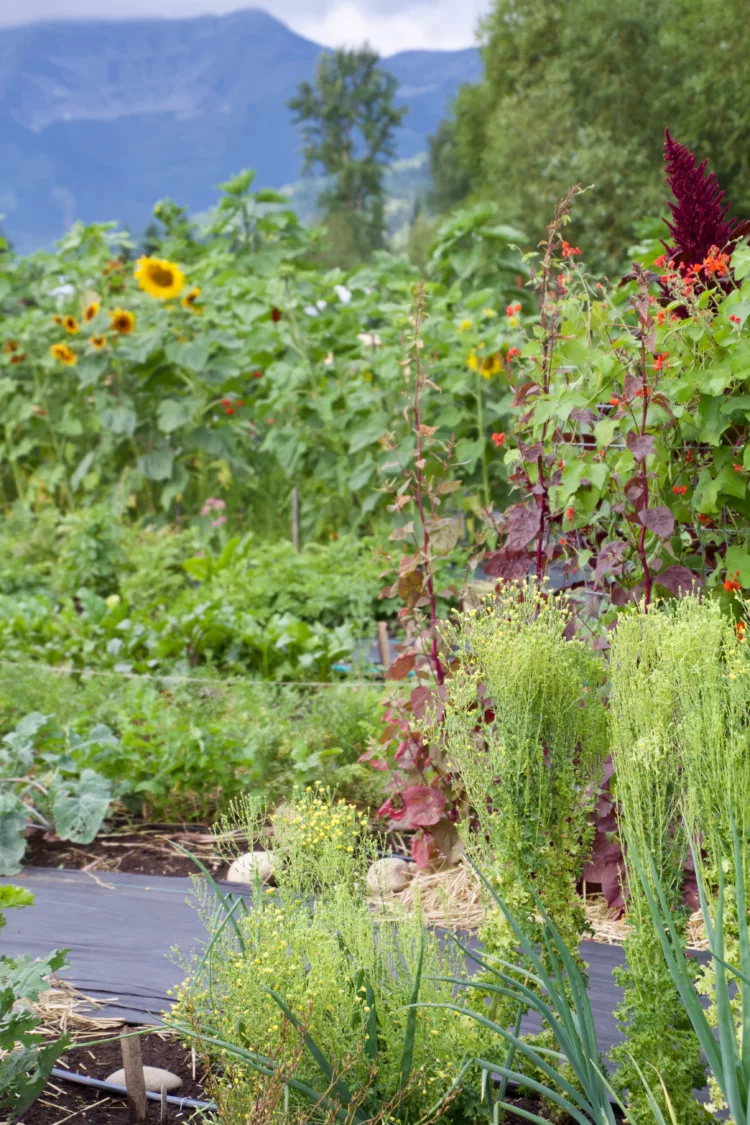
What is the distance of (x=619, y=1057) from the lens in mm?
1308

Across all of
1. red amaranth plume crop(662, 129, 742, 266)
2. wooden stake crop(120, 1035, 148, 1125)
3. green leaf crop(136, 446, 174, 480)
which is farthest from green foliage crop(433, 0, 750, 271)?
wooden stake crop(120, 1035, 148, 1125)

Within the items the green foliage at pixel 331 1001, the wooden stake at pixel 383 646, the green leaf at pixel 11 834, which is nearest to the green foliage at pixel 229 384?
the wooden stake at pixel 383 646

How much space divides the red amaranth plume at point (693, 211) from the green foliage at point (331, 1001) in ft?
4.75

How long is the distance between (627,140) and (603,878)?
13652 millimetres

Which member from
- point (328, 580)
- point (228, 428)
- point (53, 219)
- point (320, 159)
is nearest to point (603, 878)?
point (328, 580)

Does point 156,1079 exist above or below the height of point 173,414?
below

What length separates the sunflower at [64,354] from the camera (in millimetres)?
5836

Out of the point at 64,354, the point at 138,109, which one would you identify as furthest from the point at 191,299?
the point at 138,109

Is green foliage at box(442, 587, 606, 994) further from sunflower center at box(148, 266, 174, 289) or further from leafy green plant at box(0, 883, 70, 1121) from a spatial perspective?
sunflower center at box(148, 266, 174, 289)

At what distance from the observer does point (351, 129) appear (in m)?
32.4

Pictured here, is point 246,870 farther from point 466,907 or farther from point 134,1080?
point 134,1080

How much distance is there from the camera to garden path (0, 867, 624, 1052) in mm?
1887

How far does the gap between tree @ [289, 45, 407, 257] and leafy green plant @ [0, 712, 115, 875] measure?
26.2 metres

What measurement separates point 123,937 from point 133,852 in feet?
1.58
